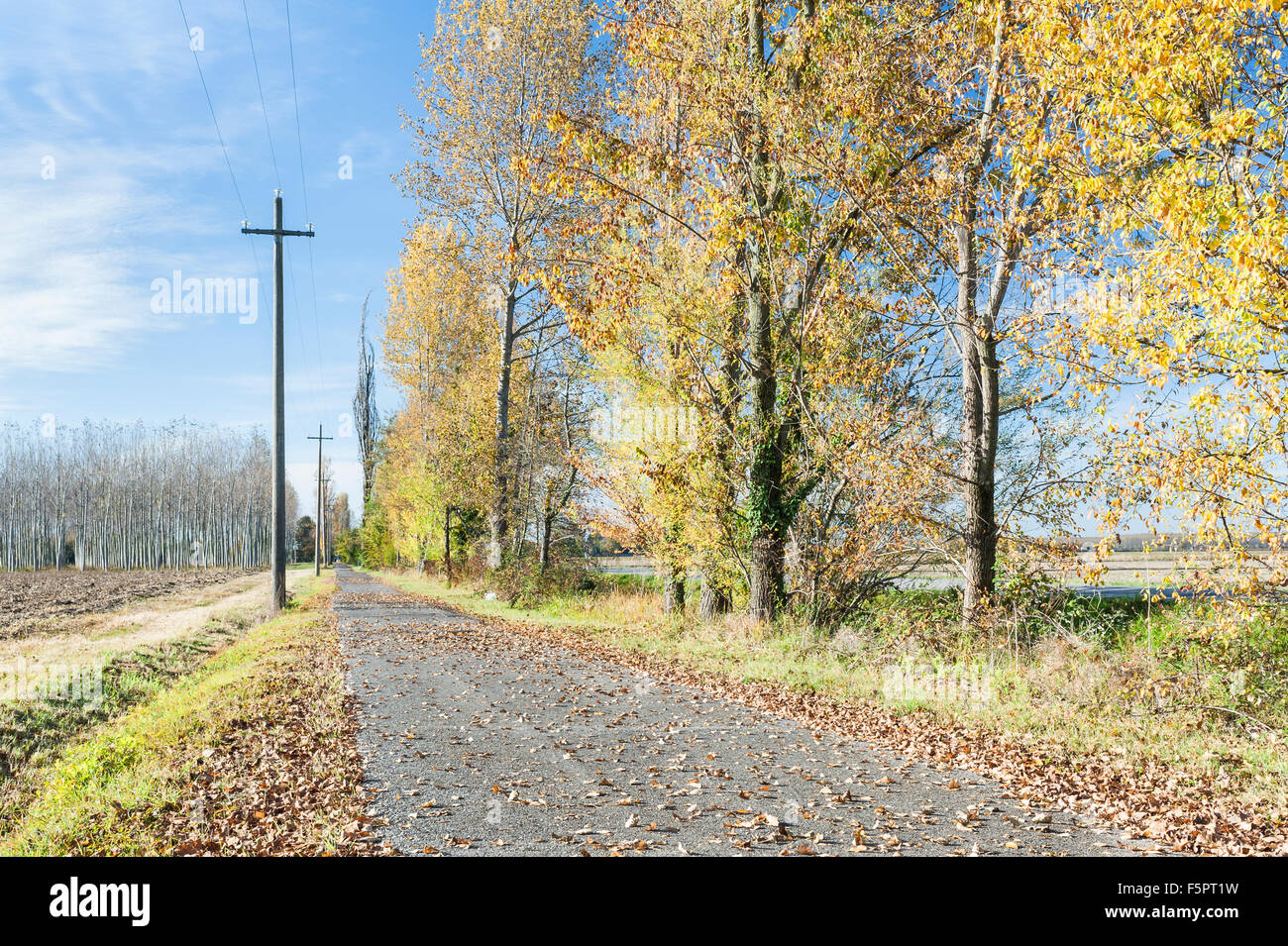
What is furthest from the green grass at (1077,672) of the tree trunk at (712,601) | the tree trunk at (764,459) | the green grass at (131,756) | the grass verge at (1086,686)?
the green grass at (131,756)

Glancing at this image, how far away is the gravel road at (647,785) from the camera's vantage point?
4.95 metres

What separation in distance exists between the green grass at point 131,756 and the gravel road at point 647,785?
1517mm

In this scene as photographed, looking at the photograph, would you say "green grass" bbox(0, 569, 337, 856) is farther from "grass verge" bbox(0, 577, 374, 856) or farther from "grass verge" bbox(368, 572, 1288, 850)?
"grass verge" bbox(368, 572, 1288, 850)

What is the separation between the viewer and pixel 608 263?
44.8ft

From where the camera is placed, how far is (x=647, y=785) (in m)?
6.17

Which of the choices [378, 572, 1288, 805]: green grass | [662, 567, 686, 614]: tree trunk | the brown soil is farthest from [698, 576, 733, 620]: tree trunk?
the brown soil

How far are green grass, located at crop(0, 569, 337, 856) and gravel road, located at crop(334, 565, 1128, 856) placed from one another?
4.98 feet

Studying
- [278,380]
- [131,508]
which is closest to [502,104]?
[278,380]

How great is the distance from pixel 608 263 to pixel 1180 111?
8696mm

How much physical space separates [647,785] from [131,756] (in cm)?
502

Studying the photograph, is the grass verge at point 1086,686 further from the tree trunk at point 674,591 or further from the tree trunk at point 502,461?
the tree trunk at point 502,461

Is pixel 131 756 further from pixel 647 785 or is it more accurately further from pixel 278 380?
pixel 278 380
